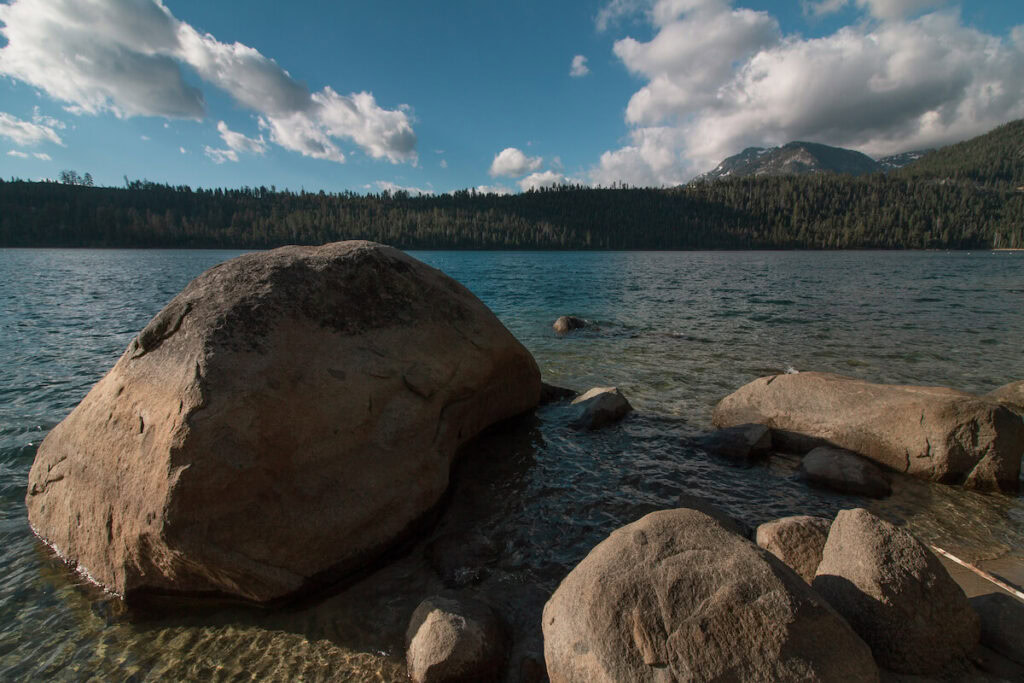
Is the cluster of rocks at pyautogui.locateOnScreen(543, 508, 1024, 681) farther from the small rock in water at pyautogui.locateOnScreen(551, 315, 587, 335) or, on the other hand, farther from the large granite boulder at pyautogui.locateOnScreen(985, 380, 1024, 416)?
the small rock in water at pyautogui.locateOnScreen(551, 315, 587, 335)

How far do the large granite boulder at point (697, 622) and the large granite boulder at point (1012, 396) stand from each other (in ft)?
35.6

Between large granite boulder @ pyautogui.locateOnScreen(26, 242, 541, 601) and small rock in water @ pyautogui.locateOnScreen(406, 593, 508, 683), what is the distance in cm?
132

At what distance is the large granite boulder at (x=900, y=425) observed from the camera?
6.62 m

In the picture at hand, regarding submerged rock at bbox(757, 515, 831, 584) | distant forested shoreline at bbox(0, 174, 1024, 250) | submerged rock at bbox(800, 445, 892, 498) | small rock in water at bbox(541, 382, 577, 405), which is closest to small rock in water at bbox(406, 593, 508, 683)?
submerged rock at bbox(757, 515, 831, 584)

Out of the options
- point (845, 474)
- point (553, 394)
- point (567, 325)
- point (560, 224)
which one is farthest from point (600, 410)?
point (560, 224)

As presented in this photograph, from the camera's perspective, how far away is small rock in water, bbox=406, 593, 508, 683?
3705 mm

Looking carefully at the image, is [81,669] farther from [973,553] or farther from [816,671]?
[973,553]

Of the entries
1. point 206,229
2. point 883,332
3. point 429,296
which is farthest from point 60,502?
point 206,229

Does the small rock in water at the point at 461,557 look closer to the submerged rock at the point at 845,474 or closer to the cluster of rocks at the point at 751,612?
the cluster of rocks at the point at 751,612

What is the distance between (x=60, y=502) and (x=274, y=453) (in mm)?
3001

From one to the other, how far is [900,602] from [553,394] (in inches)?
299

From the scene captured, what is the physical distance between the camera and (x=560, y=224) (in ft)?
634

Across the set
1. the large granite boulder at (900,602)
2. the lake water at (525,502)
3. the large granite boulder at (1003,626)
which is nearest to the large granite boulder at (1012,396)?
the lake water at (525,502)

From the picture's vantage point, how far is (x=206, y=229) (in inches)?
6590
